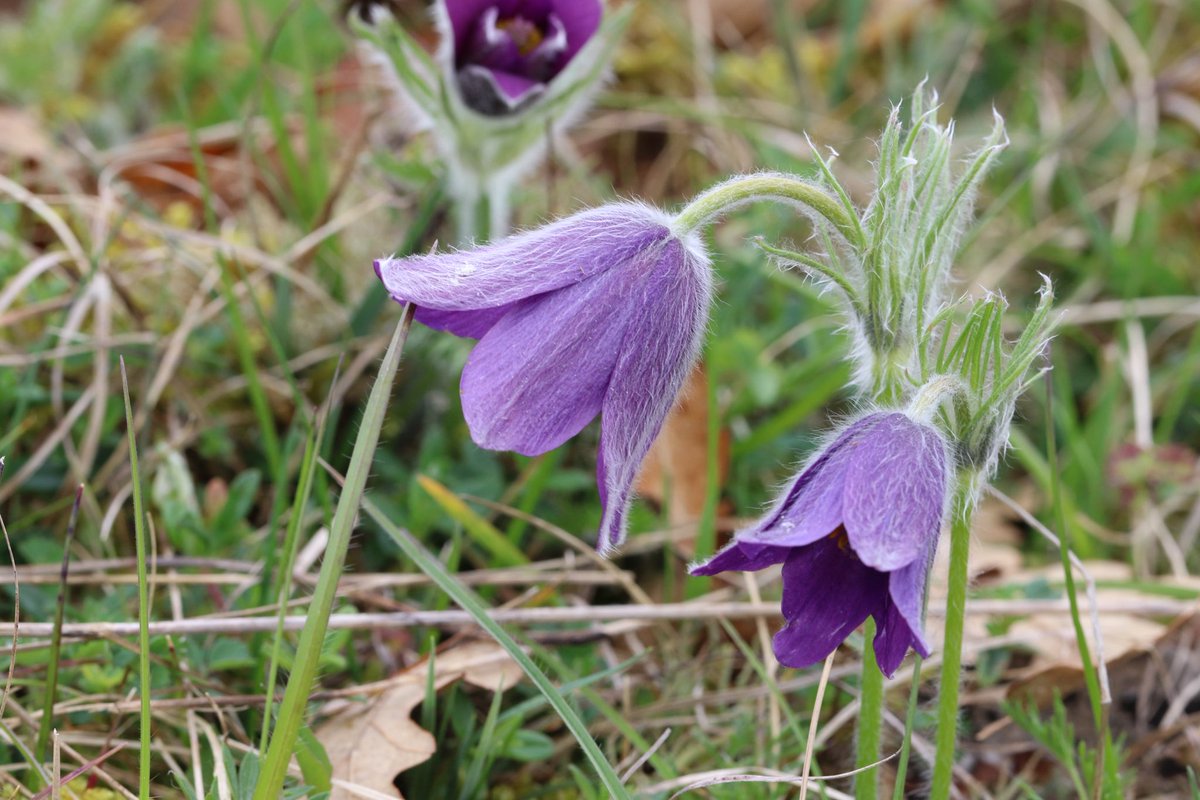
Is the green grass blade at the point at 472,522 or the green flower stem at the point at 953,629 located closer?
the green flower stem at the point at 953,629

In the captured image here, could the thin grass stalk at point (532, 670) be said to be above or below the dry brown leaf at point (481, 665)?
above

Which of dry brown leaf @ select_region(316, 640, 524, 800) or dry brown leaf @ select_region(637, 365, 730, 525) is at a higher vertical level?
dry brown leaf @ select_region(637, 365, 730, 525)

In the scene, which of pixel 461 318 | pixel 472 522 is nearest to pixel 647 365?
pixel 461 318

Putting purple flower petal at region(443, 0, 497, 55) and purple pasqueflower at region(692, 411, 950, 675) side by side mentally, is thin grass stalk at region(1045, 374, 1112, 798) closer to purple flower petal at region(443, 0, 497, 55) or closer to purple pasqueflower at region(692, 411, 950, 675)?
purple pasqueflower at region(692, 411, 950, 675)

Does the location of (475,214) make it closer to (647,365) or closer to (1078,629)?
(647,365)

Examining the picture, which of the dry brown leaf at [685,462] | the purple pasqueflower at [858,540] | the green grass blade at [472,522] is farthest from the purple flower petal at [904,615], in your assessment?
the dry brown leaf at [685,462]

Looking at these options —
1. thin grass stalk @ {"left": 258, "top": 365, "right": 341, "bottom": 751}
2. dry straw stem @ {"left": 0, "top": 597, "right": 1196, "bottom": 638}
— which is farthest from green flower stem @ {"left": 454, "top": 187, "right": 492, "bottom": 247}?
thin grass stalk @ {"left": 258, "top": 365, "right": 341, "bottom": 751}

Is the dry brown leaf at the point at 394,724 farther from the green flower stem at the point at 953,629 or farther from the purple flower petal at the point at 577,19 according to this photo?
the purple flower petal at the point at 577,19
